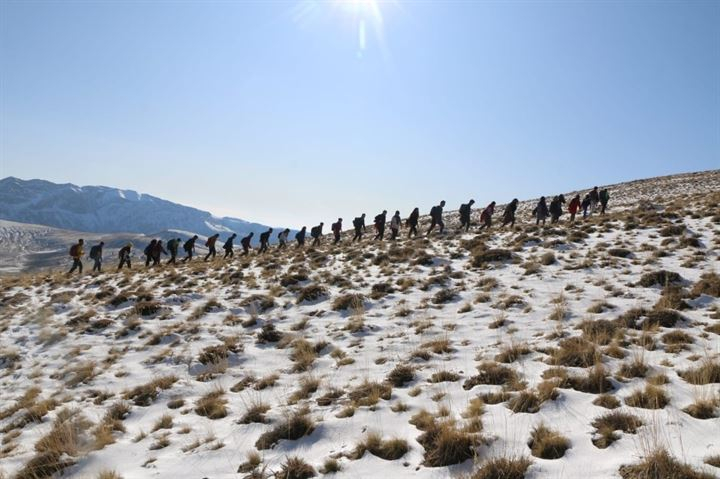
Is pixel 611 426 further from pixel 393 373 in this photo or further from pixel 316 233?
pixel 316 233

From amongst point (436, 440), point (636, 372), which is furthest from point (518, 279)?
point (436, 440)

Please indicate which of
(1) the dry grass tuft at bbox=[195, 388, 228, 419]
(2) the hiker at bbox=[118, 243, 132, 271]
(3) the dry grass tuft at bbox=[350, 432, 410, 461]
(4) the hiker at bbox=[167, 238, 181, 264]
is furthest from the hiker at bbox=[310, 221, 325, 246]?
(3) the dry grass tuft at bbox=[350, 432, 410, 461]

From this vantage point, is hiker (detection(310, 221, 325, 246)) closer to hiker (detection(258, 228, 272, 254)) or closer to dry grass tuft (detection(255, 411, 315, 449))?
hiker (detection(258, 228, 272, 254))

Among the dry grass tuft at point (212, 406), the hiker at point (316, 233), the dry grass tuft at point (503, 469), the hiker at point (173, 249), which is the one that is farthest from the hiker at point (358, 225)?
the dry grass tuft at point (503, 469)

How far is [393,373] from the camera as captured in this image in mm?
6887

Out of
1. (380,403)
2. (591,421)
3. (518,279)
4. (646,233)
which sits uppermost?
(646,233)

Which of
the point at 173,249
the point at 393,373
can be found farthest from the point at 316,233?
the point at 393,373

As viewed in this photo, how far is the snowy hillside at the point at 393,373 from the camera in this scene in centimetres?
450

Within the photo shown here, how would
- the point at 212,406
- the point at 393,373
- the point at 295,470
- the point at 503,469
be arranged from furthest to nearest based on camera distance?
the point at 393,373
the point at 212,406
the point at 295,470
the point at 503,469

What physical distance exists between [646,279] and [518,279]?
318 centimetres

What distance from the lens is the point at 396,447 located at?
470 cm

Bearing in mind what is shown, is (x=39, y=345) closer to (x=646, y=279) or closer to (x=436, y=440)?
(x=436, y=440)

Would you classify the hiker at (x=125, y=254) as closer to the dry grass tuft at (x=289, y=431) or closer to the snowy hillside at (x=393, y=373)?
the snowy hillside at (x=393, y=373)

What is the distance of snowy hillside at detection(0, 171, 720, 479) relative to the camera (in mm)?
4500
